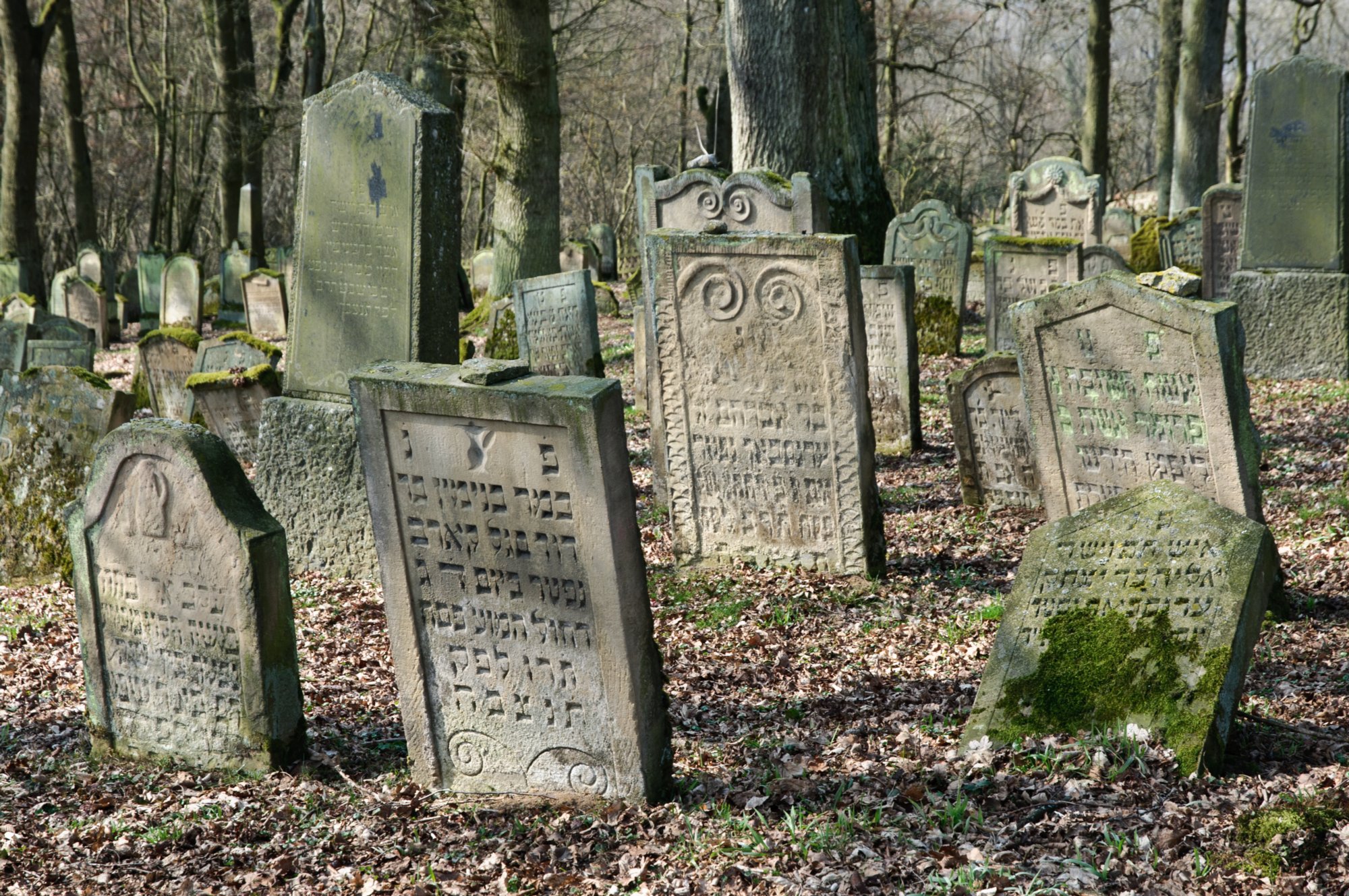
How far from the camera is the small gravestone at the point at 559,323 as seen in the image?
10.3 meters

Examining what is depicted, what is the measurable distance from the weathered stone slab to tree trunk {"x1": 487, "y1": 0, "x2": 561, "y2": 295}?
29.7 feet

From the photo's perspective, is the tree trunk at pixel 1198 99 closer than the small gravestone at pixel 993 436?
No

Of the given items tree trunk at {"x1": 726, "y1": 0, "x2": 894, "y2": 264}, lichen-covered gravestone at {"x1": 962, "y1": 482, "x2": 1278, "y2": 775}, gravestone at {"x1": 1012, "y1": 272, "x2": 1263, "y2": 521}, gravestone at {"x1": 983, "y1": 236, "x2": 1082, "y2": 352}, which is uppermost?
tree trunk at {"x1": 726, "y1": 0, "x2": 894, "y2": 264}

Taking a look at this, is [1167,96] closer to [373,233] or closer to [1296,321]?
[1296,321]

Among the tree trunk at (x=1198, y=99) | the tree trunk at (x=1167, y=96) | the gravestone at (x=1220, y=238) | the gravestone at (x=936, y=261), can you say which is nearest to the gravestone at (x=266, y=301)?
the gravestone at (x=936, y=261)

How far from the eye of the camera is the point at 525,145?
16391mm

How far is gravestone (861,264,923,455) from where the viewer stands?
377 inches

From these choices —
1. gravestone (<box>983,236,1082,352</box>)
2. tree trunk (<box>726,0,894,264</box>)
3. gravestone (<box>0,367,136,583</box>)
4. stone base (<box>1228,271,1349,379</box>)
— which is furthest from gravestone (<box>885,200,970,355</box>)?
gravestone (<box>0,367,136,583</box>)

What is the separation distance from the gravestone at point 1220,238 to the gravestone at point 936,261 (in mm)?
2494

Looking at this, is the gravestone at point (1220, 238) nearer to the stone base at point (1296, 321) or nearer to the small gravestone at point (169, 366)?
the stone base at point (1296, 321)

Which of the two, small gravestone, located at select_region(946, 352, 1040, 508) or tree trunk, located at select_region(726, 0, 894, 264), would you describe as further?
tree trunk, located at select_region(726, 0, 894, 264)

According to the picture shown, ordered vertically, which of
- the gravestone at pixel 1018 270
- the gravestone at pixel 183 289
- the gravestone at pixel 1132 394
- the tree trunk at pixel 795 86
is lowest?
the gravestone at pixel 1132 394

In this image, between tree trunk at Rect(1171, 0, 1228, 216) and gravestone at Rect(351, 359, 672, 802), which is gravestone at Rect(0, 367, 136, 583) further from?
tree trunk at Rect(1171, 0, 1228, 216)

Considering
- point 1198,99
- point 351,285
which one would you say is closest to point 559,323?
point 351,285
